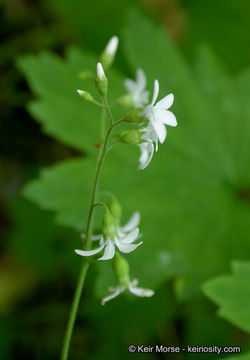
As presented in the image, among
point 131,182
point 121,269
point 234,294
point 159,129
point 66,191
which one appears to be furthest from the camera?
point 131,182

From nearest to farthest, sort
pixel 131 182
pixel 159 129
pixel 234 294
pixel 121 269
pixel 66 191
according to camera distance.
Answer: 1. pixel 159 129
2. pixel 121 269
3. pixel 234 294
4. pixel 66 191
5. pixel 131 182

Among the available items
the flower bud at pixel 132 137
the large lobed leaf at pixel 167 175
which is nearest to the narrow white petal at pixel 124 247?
the flower bud at pixel 132 137

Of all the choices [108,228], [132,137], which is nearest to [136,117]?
[132,137]

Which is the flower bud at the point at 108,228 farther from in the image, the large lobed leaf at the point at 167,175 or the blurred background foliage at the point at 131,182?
the large lobed leaf at the point at 167,175

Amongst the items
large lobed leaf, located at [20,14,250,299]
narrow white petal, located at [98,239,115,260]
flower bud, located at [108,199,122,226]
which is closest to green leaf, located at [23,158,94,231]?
large lobed leaf, located at [20,14,250,299]

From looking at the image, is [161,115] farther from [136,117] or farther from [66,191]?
[66,191]

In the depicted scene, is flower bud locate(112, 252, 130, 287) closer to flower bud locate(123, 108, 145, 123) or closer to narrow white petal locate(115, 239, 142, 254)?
narrow white petal locate(115, 239, 142, 254)

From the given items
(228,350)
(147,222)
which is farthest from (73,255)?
(228,350)
